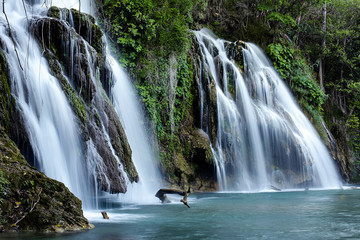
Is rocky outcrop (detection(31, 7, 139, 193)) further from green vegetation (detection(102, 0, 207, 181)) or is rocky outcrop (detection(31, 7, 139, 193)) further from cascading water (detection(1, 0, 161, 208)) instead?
green vegetation (detection(102, 0, 207, 181))

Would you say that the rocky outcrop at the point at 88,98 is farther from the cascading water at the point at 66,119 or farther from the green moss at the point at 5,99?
the green moss at the point at 5,99

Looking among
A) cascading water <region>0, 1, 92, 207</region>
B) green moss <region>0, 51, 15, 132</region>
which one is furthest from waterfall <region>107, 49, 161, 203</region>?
green moss <region>0, 51, 15, 132</region>

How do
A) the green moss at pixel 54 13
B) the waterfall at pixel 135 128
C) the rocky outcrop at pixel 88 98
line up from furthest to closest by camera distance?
1. the waterfall at pixel 135 128
2. the green moss at pixel 54 13
3. the rocky outcrop at pixel 88 98

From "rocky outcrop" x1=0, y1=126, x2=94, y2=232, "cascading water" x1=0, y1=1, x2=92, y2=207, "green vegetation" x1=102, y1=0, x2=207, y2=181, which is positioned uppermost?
"green vegetation" x1=102, y1=0, x2=207, y2=181

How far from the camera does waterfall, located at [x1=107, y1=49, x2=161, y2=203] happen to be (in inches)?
458

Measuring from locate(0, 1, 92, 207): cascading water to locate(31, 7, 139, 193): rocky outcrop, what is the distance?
9.9 inches

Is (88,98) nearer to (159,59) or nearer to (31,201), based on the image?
(31,201)

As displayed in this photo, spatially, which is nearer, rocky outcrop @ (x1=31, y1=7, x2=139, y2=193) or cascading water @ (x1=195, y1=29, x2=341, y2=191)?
rocky outcrop @ (x1=31, y1=7, x2=139, y2=193)

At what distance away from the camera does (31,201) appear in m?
5.08

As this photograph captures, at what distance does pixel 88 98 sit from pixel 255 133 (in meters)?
8.25

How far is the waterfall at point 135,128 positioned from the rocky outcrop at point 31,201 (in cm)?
557

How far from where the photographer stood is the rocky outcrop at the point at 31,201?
4.99 m

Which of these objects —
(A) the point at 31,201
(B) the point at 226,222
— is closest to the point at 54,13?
Answer: (A) the point at 31,201

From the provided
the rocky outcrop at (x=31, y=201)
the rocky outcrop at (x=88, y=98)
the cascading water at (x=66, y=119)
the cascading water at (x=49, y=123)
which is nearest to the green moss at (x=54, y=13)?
the rocky outcrop at (x=88, y=98)
